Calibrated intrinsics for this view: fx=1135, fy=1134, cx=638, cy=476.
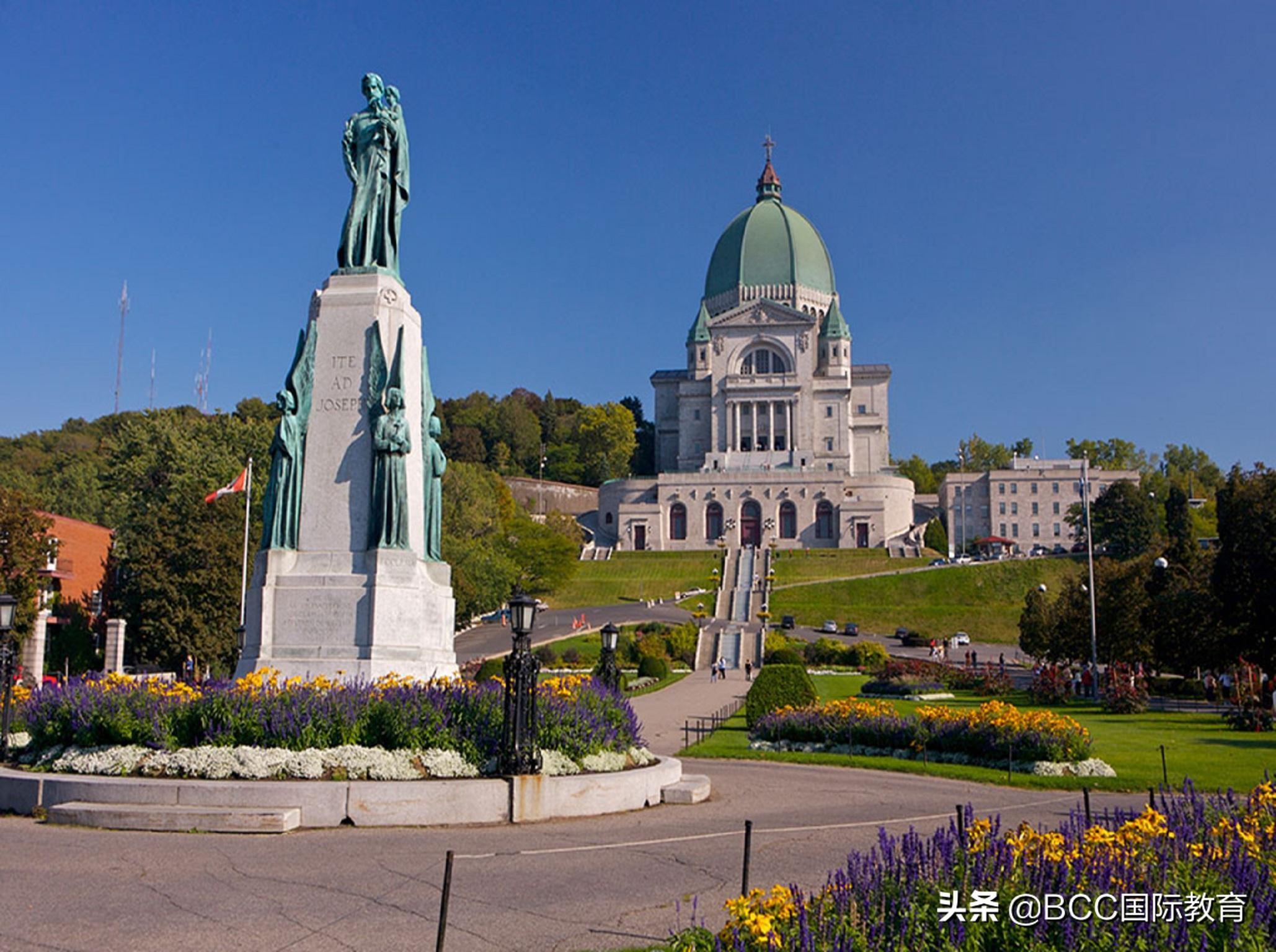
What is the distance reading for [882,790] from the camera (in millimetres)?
15500

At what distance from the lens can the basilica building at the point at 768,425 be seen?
103125mm

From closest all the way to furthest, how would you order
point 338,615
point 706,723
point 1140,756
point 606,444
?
point 338,615 < point 1140,756 < point 706,723 < point 606,444

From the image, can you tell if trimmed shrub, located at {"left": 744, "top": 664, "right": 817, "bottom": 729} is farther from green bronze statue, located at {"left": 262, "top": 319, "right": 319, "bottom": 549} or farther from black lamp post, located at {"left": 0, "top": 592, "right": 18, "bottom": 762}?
black lamp post, located at {"left": 0, "top": 592, "right": 18, "bottom": 762}

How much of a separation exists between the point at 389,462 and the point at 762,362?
9938 cm

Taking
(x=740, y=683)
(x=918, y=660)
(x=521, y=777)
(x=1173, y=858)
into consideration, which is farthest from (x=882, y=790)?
(x=918, y=660)

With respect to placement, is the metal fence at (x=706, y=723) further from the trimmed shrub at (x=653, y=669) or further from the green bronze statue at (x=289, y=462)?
the trimmed shrub at (x=653, y=669)

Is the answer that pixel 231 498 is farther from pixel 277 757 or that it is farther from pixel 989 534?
pixel 989 534

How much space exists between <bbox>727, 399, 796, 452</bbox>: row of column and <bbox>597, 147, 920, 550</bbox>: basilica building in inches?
4.8

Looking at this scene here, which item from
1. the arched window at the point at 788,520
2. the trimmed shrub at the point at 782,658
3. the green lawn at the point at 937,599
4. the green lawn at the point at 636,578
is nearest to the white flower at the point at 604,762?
the trimmed shrub at the point at 782,658

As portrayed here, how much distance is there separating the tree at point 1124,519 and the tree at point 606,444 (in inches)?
2361

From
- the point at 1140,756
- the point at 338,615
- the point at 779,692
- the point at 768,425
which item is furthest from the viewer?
the point at 768,425

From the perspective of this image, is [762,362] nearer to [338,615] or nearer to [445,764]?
[338,615]

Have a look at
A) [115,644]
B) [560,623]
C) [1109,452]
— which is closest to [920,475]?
[1109,452]

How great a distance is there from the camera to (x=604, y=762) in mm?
13039
